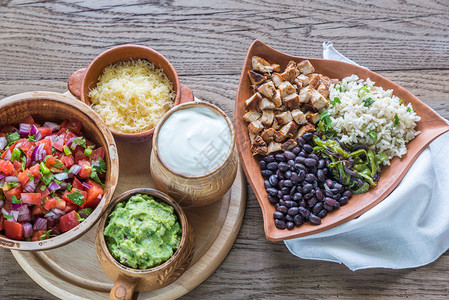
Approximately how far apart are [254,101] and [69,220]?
3.61ft

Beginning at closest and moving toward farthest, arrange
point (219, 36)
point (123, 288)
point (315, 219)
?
point (123, 288), point (315, 219), point (219, 36)

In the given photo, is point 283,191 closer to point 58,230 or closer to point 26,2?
point 58,230

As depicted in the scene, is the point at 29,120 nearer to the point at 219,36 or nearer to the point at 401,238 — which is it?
the point at 219,36

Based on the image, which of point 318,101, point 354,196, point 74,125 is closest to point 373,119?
point 318,101

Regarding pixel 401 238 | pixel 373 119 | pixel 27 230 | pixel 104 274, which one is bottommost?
pixel 104 274

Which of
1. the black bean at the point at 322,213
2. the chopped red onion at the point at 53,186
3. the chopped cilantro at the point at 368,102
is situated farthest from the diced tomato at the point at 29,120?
the chopped cilantro at the point at 368,102

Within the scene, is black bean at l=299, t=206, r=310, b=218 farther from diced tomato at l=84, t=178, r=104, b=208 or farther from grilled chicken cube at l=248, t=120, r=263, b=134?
diced tomato at l=84, t=178, r=104, b=208

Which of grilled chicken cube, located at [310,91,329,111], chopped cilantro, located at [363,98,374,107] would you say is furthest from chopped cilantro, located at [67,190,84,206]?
chopped cilantro, located at [363,98,374,107]

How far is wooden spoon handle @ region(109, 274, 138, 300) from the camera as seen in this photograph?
1849mm

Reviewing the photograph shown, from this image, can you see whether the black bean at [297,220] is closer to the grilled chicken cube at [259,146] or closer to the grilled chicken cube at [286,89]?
the grilled chicken cube at [259,146]

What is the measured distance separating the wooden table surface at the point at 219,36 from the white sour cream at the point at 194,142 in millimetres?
708

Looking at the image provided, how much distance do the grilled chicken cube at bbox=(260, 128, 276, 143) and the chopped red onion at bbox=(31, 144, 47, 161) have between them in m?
1.08

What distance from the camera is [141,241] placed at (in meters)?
1.91

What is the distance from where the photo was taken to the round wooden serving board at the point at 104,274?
2.23 metres
